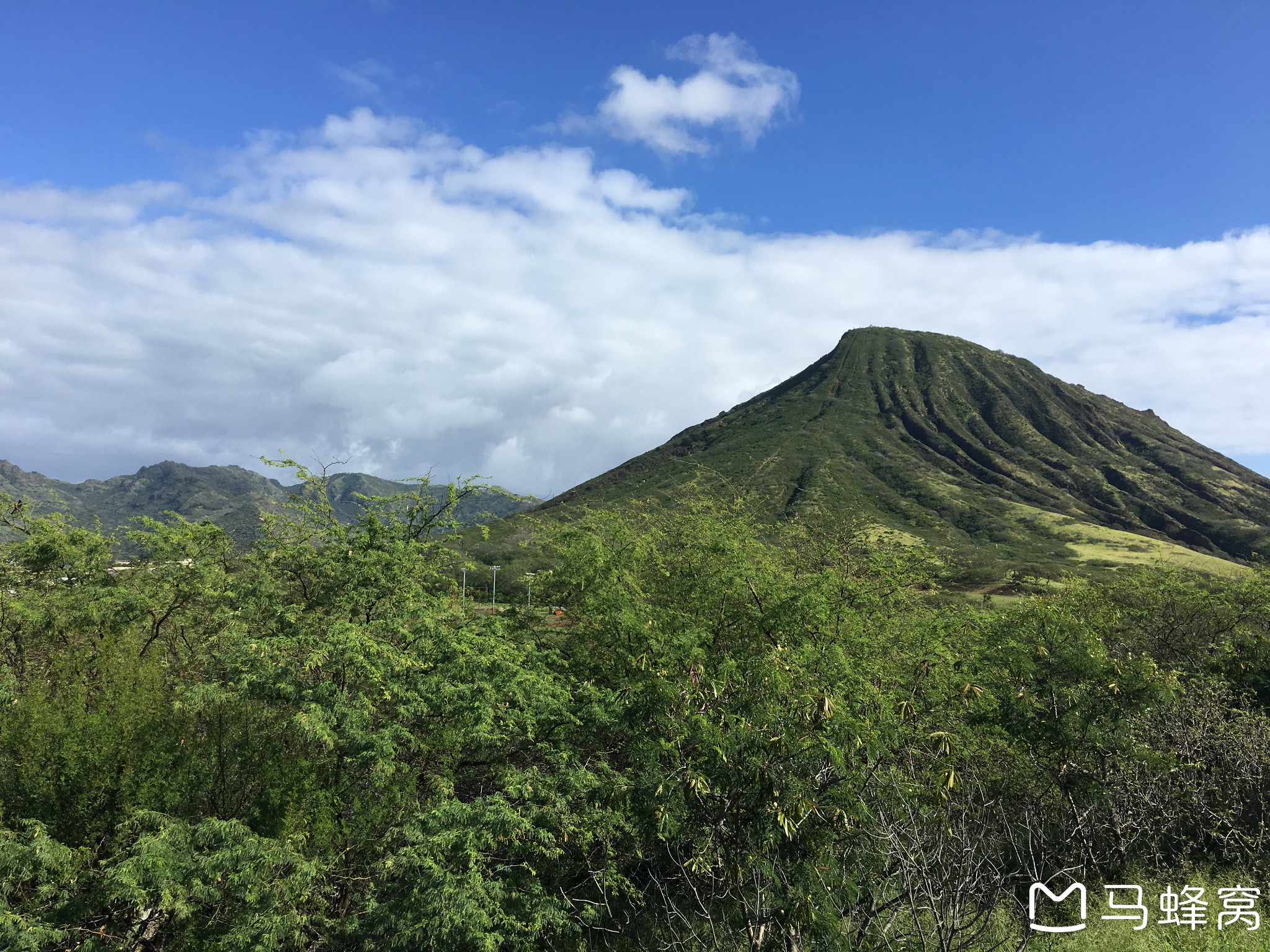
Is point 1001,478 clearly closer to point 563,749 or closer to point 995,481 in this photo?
point 995,481

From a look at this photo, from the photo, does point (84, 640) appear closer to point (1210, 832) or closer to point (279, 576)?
point (279, 576)

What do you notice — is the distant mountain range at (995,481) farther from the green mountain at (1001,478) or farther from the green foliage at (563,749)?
the green foliage at (563,749)

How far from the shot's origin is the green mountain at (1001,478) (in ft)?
407

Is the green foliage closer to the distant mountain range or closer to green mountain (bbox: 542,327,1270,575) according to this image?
the distant mountain range

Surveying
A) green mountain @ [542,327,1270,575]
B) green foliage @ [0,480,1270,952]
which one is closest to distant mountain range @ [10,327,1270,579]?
green mountain @ [542,327,1270,575]

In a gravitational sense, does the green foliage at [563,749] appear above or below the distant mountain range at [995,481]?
below

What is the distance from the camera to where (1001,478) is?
161 m

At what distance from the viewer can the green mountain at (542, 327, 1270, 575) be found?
124062 mm

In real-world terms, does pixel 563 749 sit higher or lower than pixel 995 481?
lower

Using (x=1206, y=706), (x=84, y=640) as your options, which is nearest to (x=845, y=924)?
(x=1206, y=706)

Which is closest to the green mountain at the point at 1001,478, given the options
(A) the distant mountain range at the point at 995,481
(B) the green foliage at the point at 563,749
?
(A) the distant mountain range at the point at 995,481

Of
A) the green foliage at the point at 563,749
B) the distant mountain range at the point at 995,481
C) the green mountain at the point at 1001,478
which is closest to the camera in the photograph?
the green foliage at the point at 563,749

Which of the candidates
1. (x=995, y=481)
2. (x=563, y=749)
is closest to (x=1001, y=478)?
(x=995, y=481)

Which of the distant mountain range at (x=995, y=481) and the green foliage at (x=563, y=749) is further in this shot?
the distant mountain range at (x=995, y=481)
